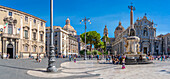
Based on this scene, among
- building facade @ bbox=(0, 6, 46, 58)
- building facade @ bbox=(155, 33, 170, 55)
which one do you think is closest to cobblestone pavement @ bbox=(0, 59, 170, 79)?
building facade @ bbox=(0, 6, 46, 58)

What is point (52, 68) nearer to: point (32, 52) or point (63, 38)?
point (32, 52)

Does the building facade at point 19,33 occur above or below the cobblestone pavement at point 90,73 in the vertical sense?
above

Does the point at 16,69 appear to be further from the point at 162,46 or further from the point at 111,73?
the point at 162,46

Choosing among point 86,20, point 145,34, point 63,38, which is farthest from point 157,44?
point 86,20

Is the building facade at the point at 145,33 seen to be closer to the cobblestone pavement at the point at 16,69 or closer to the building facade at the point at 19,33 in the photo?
the building facade at the point at 19,33

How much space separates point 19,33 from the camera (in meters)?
39.7

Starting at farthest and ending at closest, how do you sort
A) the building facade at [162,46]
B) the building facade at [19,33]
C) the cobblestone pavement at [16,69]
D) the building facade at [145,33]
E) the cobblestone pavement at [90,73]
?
the building facade at [162,46], the building facade at [145,33], the building facade at [19,33], the cobblestone pavement at [90,73], the cobblestone pavement at [16,69]

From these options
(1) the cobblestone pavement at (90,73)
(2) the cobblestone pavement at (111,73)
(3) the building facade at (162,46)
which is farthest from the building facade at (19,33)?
(3) the building facade at (162,46)

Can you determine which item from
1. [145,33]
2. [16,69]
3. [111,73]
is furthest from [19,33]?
[145,33]

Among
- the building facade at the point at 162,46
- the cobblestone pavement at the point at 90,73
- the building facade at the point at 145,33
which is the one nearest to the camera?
the cobblestone pavement at the point at 90,73

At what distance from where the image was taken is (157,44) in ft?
270

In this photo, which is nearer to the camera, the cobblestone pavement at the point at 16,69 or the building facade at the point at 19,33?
the cobblestone pavement at the point at 16,69

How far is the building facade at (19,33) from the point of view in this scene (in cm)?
3562

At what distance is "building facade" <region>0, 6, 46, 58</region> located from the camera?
117 feet
